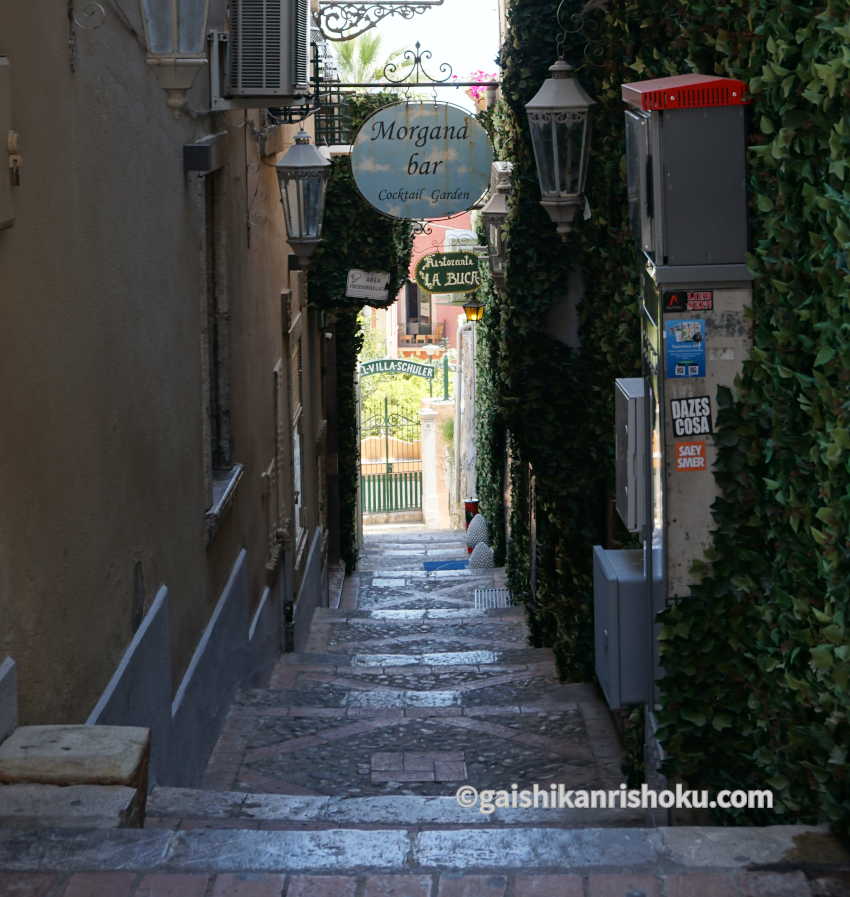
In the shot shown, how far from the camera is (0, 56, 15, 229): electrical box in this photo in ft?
13.4

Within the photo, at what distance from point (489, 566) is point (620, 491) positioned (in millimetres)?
13967

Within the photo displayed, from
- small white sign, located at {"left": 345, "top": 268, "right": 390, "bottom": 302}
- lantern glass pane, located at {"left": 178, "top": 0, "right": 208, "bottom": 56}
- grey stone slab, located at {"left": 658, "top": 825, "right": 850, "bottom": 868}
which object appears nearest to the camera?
grey stone slab, located at {"left": 658, "top": 825, "right": 850, "bottom": 868}

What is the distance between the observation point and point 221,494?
863 cm

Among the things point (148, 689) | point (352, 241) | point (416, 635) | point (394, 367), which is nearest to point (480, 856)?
point (148, 689)

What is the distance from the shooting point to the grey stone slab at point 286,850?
365cm

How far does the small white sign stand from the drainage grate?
165 inches

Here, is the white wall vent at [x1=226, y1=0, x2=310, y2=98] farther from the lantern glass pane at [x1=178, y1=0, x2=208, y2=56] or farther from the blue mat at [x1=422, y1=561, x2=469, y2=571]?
the blue mat at [x1=422, y1=561, x2=469, y2=571]

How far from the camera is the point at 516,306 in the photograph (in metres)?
10.1

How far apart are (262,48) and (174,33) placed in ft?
9.56

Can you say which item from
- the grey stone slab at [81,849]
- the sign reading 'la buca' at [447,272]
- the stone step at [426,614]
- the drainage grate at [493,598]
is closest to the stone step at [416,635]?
the stone step at [426,614]

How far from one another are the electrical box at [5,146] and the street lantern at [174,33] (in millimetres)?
1555

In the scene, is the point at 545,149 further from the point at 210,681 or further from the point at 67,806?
the point at 67,806

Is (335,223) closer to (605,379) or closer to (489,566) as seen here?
(605,379)

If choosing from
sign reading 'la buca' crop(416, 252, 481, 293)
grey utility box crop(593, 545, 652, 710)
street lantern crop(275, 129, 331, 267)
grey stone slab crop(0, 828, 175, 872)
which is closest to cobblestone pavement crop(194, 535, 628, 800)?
grey utility box crop(593, 545, 652, 710)
